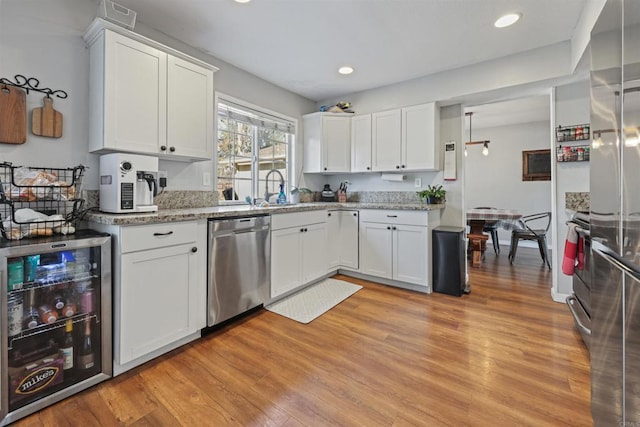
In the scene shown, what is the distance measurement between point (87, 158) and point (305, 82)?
245 centimetres

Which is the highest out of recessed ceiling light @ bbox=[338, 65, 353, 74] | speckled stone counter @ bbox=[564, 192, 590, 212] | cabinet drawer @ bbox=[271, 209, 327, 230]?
recessed ceiling light @ bbox=[338, 65, 353, 74]

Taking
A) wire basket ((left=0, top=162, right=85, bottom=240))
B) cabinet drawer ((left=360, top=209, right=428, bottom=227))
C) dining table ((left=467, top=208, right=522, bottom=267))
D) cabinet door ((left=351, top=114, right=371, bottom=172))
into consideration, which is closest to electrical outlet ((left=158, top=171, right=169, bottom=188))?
wire basket ((left=0, top=162, right=85, bottom=240))

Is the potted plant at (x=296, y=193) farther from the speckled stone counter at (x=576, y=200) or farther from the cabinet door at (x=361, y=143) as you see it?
the speckled stone counter at (x=576, y=200)

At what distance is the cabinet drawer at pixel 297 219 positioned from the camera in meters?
2.73

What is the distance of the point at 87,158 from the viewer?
6.72 feet

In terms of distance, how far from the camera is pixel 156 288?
1.84 metres

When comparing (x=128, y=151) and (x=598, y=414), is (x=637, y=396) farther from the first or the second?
(x=128, y=151)

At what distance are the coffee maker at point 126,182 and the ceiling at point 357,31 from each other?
118 cm

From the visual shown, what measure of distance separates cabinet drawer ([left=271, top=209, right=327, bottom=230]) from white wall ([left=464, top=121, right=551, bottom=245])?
3.45m

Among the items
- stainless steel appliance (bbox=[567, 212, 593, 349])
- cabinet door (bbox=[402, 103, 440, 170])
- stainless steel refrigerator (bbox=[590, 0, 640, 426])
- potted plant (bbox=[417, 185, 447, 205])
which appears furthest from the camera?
potted plant (bbox=[417, 185, 447, 205])

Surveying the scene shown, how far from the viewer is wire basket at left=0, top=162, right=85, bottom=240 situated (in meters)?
1.56

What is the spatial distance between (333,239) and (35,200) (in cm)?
268

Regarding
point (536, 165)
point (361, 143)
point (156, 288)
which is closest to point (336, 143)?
point (361, 143)

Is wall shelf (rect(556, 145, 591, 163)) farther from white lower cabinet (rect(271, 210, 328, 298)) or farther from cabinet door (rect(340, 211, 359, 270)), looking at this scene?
white lower cabinet (rect(271, 210, 328, 298))
